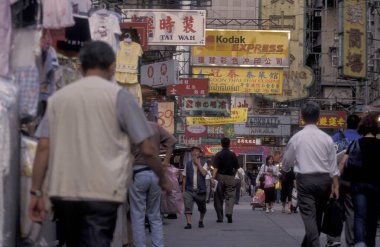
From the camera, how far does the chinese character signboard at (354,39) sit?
3359 cm

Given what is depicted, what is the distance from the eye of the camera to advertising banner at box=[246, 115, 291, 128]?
163ft

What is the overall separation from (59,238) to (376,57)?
3222 cm

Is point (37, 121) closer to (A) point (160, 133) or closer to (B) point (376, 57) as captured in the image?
(A) point (160, 133)

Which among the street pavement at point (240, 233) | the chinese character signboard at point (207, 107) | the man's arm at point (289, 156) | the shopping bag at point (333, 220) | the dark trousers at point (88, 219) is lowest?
the street pavement at point (240, 233)

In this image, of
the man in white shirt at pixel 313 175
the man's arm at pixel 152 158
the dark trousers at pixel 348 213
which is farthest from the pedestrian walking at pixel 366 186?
the man's arm at pixel 152 158

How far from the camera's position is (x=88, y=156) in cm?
513

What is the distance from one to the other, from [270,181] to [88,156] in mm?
18559

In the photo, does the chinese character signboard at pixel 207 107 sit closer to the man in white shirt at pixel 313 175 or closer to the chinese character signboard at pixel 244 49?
the chinese character signboard at pixel 244 49

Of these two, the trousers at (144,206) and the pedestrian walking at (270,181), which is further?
the pedestrian walking at (270,181)

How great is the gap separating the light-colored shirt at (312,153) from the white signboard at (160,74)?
1012 centimetres

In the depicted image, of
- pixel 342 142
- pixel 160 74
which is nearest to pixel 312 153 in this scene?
pixel 342 142

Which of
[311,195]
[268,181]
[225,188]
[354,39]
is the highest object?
[354,39]

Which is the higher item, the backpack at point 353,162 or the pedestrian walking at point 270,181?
the backpack at point 353,162

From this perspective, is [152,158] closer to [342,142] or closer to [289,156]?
[289,156]
